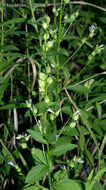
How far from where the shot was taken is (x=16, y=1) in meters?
1.40

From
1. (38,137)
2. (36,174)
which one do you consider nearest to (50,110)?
(38,137)

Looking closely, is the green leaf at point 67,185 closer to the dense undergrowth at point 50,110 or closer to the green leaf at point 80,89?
the dense undergrowth at point 50,110

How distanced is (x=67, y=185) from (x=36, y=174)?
130mm

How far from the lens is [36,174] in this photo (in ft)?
3.01

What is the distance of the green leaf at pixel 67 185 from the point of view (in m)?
0.92

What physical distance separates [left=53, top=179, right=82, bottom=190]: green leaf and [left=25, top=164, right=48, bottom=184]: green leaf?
9 cm

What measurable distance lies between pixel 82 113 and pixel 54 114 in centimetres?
19

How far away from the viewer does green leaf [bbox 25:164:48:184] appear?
2.96ft

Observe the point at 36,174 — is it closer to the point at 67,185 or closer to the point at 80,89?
the point at 67,185

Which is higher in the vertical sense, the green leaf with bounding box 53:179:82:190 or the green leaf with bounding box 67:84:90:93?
the green leaf with bounding box 67:84:90:93

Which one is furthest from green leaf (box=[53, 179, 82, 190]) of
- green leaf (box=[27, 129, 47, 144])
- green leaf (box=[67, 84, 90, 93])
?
green leaf (box=[67, 84, 90, 93])

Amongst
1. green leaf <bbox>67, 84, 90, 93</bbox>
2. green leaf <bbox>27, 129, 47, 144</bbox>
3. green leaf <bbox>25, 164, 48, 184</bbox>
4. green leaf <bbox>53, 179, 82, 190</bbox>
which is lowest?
green leaf <bbox>53, 179, 82, 190</bbox>

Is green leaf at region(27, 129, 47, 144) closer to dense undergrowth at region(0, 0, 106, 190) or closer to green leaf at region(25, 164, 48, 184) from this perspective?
dense undergrowth at region(0, 0, 106, 190)

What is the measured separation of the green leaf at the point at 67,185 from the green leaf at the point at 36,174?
0.28 feet
